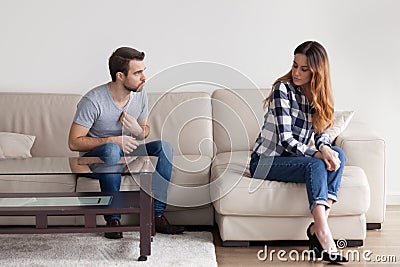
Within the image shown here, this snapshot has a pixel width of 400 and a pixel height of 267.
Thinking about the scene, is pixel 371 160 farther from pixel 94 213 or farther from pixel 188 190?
pixel 94 213


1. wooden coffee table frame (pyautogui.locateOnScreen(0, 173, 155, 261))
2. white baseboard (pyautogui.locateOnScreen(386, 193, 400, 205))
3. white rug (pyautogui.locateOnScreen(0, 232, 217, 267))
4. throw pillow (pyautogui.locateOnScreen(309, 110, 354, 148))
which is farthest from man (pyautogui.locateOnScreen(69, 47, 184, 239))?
white baseboard (pyautogui.locateOnScreen(386, 193, 400, 205))

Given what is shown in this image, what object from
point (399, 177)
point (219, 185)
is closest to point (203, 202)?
point (219, 185)

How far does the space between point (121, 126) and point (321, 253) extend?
4.20 feet

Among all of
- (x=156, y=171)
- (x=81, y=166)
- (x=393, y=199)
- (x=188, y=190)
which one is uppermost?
(x=81, y=166)

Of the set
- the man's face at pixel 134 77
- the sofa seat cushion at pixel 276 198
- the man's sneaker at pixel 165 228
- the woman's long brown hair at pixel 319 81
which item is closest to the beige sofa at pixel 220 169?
the sofa seat cushion at pixel 276 198

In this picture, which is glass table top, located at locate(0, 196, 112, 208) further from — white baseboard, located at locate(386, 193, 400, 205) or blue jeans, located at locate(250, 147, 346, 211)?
white baseboard, located at locate(386, 193, 400, 205)

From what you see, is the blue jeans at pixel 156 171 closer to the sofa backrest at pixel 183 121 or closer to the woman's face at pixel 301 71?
the sofa backrest at pixel 183 121

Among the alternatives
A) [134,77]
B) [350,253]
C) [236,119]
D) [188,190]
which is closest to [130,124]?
[134,77]

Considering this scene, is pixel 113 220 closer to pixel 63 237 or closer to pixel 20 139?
pixel 63 237

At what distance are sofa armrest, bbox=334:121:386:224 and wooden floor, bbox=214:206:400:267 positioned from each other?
13cm

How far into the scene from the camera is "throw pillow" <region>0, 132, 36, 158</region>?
438 cm

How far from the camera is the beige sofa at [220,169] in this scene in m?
3.85

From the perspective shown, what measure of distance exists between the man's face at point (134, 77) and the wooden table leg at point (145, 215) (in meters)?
0.67

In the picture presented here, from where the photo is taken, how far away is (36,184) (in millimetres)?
4043
